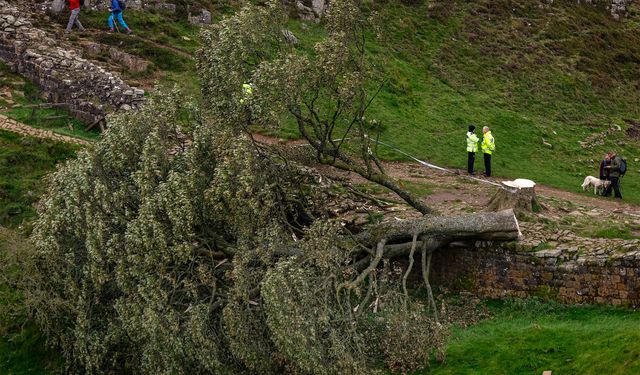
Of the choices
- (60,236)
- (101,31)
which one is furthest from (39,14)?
(60,236)

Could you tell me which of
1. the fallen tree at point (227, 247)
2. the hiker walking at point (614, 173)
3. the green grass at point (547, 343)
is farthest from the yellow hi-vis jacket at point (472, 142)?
the green grass at point (547, 343)

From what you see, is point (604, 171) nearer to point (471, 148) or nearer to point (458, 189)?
point (471, 148)

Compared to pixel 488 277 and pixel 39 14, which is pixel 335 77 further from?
pixel 39 14

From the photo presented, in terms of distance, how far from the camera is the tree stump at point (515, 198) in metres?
32.1

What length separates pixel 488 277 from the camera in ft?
94.5

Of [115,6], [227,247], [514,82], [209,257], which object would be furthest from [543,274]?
[115,6]

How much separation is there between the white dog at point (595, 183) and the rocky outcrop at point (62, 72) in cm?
1951

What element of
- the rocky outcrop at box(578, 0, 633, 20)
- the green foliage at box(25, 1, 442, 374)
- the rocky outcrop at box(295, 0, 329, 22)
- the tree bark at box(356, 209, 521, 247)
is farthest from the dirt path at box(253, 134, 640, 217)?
the rocky outcrop at box(578, 0, 633, 20)

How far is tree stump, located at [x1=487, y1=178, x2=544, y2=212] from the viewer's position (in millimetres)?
32094

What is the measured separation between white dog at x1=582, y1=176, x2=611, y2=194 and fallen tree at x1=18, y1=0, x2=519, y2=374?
1195 centimetres

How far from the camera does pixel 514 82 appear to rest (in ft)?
175

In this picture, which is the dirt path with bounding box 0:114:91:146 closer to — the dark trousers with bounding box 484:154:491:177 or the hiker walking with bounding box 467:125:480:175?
the hiker walking with bounding box 467:125:480:175

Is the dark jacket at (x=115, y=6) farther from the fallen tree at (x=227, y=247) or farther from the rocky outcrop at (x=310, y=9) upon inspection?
the fallen tree at (x=227, y=247)

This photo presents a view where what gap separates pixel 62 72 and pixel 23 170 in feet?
22.7
